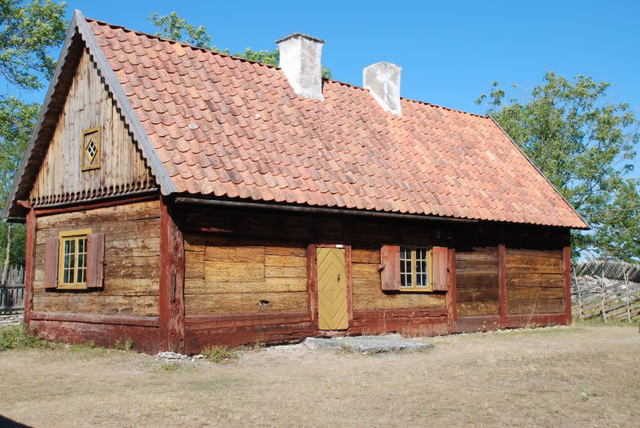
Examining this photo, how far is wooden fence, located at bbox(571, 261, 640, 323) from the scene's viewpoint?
2192 centimetres

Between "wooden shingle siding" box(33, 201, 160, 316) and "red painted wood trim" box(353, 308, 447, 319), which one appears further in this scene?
"red painted wood trim" box(353, 308, 447, 319)

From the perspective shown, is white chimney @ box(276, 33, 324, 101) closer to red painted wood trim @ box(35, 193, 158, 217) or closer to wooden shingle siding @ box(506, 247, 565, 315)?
red painted wood trim @ box(35, 193, 158, 217)

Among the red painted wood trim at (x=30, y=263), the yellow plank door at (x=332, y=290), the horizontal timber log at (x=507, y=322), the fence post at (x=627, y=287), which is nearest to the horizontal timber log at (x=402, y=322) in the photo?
the yellow plank door at (x=332, y=290)

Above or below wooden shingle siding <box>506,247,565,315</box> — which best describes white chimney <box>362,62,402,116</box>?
above

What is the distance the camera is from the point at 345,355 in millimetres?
13086

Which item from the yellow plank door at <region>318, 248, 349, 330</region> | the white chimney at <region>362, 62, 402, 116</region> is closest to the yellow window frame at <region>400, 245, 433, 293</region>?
the yellow plank door at <region>318, 248, 349, 330</region>

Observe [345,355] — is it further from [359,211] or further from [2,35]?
[2,35]

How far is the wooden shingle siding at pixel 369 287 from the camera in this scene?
15.5 m

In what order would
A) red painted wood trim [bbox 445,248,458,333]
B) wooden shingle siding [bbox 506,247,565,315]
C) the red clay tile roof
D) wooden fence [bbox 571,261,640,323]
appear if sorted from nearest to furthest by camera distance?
the red clay tile roof < red painted wood trim [bbox 445,248,458,333] < wooden shingle siding [bbox 506,247,565,315] < wooden fence [bbox 571,261,640,323]

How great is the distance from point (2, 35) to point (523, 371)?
24.2 meters

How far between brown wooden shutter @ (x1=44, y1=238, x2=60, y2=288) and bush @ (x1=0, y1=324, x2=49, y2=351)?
1107 millimetres

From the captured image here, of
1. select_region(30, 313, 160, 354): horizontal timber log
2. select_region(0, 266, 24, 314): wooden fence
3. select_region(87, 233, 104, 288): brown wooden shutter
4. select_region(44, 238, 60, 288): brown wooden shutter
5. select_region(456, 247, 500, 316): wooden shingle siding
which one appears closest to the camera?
select_region(30, 313, 160, 354): horizontal timber log

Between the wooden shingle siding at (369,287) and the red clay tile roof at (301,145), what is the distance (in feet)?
3.65

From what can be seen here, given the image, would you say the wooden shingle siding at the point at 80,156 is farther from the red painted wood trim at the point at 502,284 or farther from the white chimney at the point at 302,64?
the red painted wood trim at the point at 502,284
